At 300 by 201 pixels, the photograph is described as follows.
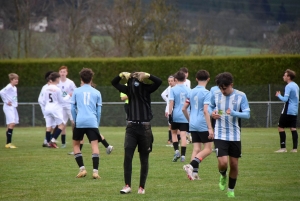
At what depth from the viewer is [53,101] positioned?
17.5 m

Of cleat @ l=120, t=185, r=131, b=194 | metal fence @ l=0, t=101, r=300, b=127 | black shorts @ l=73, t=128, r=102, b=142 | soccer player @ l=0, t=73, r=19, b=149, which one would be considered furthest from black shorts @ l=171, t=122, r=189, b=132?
metal fence @ l=0, t=101, r=300, b=127

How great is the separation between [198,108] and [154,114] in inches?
647

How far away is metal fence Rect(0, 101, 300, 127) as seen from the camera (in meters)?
26.6

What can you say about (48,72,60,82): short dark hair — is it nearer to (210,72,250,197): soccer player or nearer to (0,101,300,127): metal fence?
(210,72,250,197): soccer player

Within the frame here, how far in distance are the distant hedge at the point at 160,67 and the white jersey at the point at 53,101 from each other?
12154 mm

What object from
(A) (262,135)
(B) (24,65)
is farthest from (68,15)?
(A) (262,135)

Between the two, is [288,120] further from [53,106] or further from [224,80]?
[224,80]

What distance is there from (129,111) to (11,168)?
4.41 metres

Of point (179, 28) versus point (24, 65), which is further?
point (179, 28)

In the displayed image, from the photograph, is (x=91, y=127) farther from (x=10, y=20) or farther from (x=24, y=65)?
(x=10, y=20)

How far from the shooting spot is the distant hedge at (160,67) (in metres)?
29.0

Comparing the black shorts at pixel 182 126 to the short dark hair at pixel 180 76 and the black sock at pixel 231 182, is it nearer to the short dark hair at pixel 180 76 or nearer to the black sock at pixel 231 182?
the short dark hair at pixel 180 76

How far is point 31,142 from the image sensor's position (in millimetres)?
20000

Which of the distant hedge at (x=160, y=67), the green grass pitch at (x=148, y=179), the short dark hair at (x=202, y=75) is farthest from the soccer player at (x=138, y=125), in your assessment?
the distant hedge at (x=160, y=67)
